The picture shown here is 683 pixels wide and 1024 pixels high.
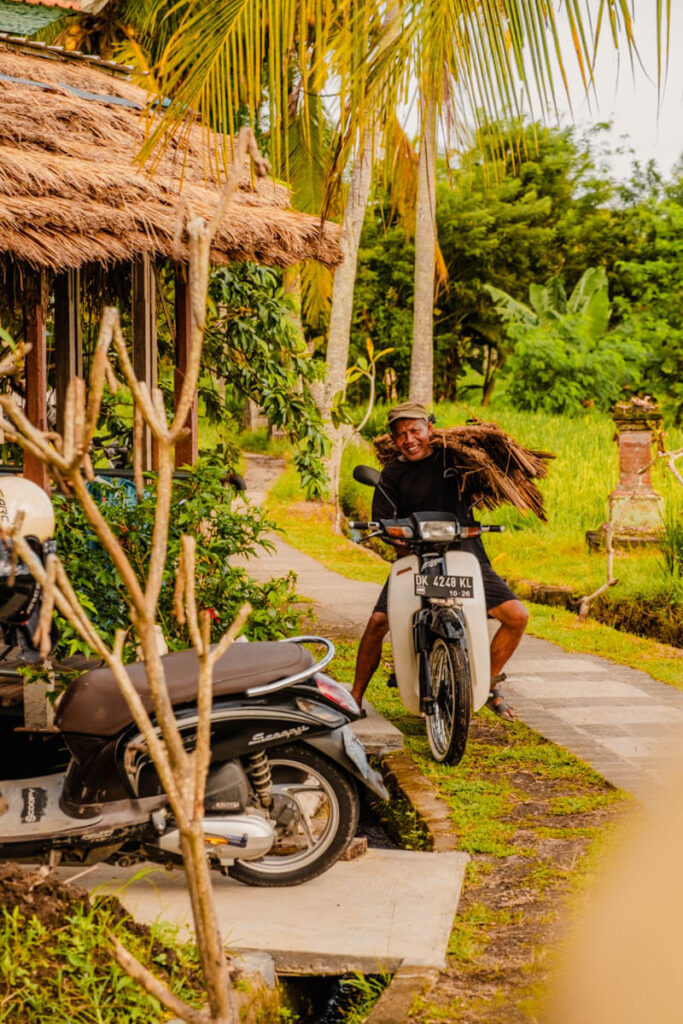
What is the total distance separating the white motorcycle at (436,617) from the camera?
18.6 feet

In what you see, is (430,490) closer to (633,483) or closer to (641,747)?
(641,747)

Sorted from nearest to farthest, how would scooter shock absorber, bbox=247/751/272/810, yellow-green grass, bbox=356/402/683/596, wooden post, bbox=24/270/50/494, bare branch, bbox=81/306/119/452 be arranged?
bare branch, bbox=81/306/119/452 → scooter shock absorber, bbox=247/751/272/810 → wooden post, bbox=24/270/50/494 → yellow-green grass, bbox=356/402/683/596

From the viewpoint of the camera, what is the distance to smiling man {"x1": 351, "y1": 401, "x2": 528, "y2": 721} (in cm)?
600

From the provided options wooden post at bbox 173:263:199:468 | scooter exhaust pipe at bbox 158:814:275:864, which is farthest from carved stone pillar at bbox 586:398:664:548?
scooter exhaust pipe at bbox 158:814:275:864

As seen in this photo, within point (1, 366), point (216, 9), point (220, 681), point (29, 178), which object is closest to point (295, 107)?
point (29, 178)

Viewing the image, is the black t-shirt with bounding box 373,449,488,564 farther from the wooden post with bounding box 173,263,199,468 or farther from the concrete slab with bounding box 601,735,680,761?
the wooden post with bounding box 173,263,199,468

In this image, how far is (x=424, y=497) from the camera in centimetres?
607

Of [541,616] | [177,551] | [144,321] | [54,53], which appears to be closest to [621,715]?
[177,551]

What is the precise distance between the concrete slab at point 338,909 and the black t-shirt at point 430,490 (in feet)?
6.57

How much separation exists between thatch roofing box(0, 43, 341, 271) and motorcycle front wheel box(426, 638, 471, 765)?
207 cm

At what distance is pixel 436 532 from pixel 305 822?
186 cm

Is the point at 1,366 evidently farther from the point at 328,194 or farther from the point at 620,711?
the point at 620,711

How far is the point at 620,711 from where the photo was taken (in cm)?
675

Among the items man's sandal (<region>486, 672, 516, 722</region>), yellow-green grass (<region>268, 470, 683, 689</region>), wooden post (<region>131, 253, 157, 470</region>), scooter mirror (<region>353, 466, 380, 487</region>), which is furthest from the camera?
yellow-green grass (<region>268, 470, 683, 689</region>)
